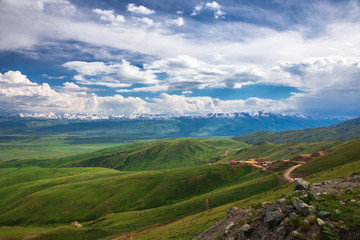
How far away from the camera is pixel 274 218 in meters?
22.5

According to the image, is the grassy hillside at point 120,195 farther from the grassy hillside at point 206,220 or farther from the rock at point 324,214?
the rock at point 324,214

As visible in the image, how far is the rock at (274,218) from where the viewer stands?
2216cm

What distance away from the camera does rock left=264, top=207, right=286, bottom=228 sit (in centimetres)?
2216

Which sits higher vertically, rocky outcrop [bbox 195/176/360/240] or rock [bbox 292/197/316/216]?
rock [bbox 292/197/316/216]

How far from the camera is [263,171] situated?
129m

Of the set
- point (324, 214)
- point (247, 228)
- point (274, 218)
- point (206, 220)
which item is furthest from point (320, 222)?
point (206, 220)

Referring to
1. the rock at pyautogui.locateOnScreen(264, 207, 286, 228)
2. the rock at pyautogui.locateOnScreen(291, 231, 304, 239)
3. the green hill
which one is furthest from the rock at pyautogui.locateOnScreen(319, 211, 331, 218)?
the green hill

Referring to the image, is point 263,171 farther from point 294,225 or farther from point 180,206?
point 294,225

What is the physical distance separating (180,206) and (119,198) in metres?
60.6

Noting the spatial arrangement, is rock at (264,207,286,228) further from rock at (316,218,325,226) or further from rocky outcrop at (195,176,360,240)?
rock at (316,218,325,226)

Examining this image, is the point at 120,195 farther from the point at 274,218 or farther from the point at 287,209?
the point at 287,209

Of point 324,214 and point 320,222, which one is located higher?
point 324,214

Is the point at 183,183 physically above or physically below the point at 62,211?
above

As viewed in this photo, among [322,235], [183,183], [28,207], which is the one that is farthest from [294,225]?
[28,207]
